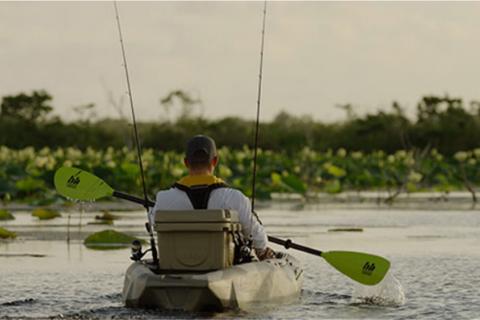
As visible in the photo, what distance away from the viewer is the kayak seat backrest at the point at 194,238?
30.0ft

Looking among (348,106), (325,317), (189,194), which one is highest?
(348,106)

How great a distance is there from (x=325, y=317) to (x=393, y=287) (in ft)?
3.64

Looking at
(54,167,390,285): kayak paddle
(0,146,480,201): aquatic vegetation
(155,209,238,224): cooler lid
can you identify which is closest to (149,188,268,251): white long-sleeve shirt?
(155,209,238,224): cooler lid

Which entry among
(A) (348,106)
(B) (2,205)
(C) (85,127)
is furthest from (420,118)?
(B) (2,205)

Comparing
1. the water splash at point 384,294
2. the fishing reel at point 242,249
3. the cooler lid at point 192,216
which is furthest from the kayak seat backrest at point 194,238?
the water splash at point 384,294

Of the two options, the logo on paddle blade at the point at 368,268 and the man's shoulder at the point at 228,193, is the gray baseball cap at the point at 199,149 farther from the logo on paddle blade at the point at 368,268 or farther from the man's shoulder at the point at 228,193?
the logo on paddle blade at the point at 368,268

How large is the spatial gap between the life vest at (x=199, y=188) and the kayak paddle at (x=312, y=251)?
104 centimetres

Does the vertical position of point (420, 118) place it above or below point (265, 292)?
above

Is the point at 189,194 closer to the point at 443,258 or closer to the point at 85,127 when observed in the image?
the point at 443,258

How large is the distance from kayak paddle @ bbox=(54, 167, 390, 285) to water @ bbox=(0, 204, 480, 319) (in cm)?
12

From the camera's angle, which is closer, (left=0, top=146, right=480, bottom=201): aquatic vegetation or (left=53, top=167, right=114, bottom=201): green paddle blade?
(left=53, top=167, right=114, bottom=201): green paddle blade

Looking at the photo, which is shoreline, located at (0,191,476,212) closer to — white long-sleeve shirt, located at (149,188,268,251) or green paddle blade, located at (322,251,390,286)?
green paddle blade, located at (322,251,390,286)

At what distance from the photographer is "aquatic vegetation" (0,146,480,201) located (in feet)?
75.2

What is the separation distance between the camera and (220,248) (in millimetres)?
9250
